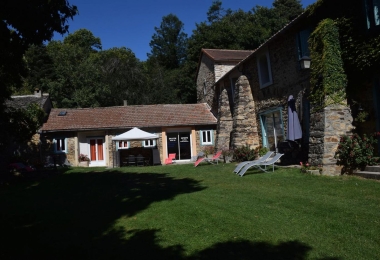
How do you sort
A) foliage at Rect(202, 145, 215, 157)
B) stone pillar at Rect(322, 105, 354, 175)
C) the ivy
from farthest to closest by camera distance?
Result: foliage at Rect(202, 145, 215, 157)
the ivy
stone pillar at Rect(322, 105, 354, 175)

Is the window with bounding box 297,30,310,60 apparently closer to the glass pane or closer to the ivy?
the ivy

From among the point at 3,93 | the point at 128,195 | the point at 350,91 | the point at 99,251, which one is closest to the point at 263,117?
the point at 350,91

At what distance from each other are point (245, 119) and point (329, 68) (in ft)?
24.4

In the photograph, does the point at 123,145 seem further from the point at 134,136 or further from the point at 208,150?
the point at 208,150

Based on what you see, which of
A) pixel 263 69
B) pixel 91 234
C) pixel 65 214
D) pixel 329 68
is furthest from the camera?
pixel 263 69

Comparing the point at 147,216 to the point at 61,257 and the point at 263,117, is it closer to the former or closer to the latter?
the point at 61,257

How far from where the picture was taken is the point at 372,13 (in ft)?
28.1

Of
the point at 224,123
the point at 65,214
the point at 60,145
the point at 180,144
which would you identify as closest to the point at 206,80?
the point at 180,144

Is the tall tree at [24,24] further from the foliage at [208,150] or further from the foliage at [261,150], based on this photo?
the foliage at [208,150]

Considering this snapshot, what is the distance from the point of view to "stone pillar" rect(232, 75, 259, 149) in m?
16.7

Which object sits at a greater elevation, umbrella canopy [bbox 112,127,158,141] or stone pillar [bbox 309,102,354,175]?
umbrella canopy [bbox 112,127,158,141]

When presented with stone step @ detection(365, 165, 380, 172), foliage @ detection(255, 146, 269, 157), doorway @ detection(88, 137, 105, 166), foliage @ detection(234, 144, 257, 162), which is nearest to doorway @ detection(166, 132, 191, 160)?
doorway @ detection(88, 137, 105, 166)

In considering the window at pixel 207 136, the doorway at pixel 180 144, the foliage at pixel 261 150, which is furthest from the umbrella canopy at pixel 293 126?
the doorway at pixel 180 144

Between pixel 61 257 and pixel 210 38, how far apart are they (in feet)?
107
